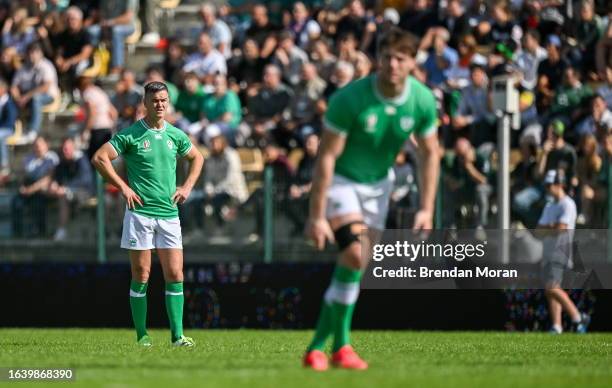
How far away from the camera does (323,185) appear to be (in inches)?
408

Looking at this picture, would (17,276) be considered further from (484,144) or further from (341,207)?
(341,207)

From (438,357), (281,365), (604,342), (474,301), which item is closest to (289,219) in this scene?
(474,301)

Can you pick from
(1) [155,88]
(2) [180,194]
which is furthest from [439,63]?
(1) [155,88]

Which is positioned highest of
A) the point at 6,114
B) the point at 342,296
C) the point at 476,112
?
the point at 6,114

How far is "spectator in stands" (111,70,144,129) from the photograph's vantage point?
78.1 ft

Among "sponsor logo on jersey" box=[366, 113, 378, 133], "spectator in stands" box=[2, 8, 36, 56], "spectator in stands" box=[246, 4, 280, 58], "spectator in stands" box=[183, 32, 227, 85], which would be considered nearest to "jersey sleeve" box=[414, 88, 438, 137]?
"sponsor logo on jersey" box=[366, 113, 378, 133]

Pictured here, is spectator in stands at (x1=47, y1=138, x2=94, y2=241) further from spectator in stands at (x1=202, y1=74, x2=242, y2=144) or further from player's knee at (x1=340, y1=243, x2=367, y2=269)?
player's knee at (x1=340, y1=243, x2=367, y2=269)

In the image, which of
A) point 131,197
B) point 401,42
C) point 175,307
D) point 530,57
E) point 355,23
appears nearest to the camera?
point 401,42

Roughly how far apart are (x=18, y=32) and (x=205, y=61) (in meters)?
4.98

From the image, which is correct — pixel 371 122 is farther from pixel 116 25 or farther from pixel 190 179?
pixel 116 25

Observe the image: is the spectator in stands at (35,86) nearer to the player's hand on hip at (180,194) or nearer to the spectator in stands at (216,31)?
the spectator in stands at (216,31)

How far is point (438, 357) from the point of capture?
12875mm

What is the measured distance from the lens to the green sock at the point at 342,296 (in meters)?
10.8

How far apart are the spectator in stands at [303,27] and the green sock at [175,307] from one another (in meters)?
10.8
